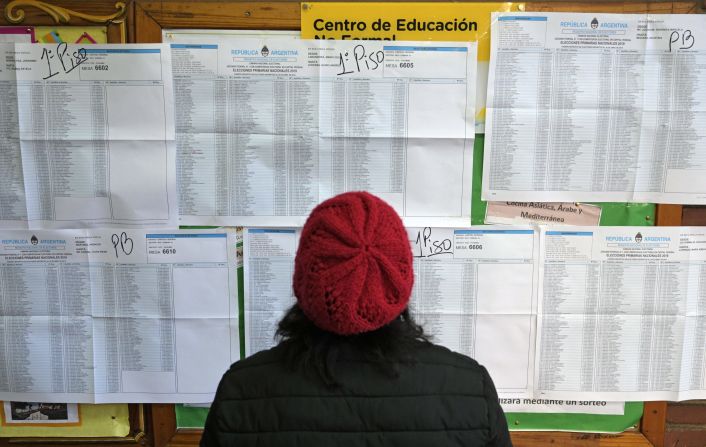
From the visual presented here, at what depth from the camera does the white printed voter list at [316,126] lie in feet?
3.90

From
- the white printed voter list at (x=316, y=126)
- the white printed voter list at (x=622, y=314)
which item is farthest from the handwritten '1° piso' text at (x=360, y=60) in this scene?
the white printed voter list at (x=622, y=314)

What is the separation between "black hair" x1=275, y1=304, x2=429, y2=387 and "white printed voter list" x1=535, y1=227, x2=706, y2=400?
0.67m

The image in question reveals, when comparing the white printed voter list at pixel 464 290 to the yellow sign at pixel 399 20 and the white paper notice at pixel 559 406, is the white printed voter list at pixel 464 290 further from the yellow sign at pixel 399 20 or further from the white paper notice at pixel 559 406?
the yellow sign at pixel 399 20

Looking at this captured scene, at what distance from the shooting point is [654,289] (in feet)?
4.11

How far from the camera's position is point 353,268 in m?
0.63

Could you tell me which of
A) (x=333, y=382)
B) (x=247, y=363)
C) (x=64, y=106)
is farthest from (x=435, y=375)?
(x=64, y=106)

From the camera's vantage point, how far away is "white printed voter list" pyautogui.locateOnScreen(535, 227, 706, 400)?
1.24 metres

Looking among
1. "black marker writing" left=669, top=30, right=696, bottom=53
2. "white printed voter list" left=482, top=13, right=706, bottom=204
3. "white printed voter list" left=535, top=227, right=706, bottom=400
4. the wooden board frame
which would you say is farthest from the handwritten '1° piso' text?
"black marker writing" left=669, top=30, right=696, bottom=53

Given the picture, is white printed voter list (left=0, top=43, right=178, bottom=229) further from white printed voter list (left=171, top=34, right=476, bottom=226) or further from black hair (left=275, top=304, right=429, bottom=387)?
black hair (left=275, top=304, right=429, bottom=387)

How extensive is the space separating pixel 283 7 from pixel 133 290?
2.60 ft

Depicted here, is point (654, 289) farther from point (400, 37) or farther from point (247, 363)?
point (247, 363)

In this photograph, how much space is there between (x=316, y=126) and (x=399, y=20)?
1.05 ft

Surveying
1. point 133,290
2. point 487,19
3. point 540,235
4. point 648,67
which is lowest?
point 133,290

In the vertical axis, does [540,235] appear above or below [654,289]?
above
